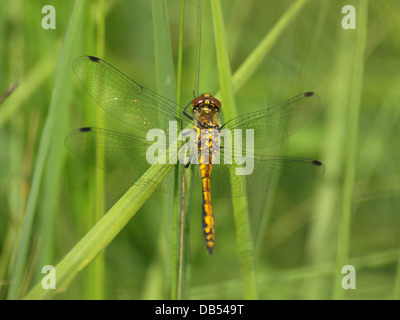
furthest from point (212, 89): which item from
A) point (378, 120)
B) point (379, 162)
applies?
point (379, 162)

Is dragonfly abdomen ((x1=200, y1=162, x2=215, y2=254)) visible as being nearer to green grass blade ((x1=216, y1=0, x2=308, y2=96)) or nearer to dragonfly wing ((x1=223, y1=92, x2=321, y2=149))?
dragonfly wing ((x1=223, y1=92, x2=321, y2=149))

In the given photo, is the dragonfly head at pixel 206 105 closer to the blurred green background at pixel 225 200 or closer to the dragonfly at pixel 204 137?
the dragonfly at pixel 204 137

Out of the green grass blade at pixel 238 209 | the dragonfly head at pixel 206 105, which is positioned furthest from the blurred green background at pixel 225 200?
the dragonfly head at pixel 206 105

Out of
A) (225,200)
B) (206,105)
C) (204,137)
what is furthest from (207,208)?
(225,200)

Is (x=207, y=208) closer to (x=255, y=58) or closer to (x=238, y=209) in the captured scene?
(x=238, y=209)

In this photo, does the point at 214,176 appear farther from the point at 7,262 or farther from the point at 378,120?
the point at 378,120
